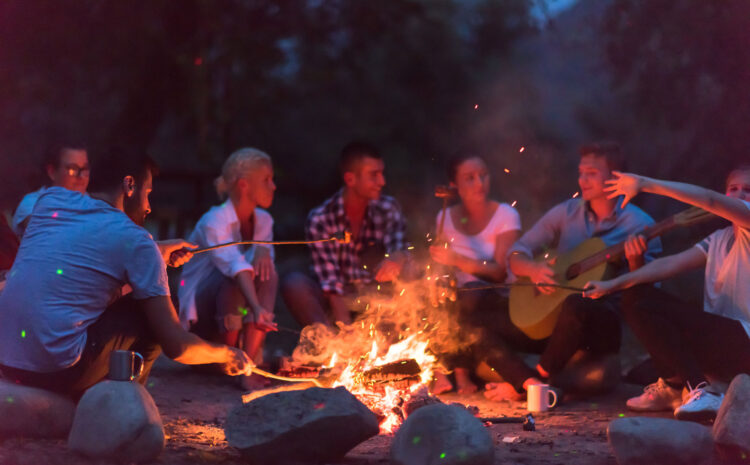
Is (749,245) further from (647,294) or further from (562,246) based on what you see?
(562,246)

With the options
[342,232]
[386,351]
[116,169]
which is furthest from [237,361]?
[342,232]

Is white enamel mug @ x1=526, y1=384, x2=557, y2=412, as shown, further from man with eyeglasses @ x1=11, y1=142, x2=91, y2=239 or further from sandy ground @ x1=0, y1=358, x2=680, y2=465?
man with eyeglasses @ x1=11, y1=142, x2=91, y2=239

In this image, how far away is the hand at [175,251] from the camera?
4559mm

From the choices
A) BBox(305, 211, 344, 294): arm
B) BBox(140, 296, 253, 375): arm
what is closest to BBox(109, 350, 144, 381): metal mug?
BBox(140, 296, 253, 375): arm

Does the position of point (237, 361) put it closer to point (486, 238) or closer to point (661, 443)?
point (661, 443)

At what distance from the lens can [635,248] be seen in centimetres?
534

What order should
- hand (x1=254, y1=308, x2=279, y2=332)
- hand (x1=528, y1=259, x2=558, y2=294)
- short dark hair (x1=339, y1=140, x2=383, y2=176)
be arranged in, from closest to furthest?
1. hand (x1=528, y1=259, x2=558, y2=294)
2. hand (x1=254, y1=308, x2=279, y2=332)
3. short dark hair (x1=339, y1=140, x2=383, y2=176)

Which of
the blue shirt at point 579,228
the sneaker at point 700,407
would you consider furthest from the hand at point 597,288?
the sneaker at point 700,407

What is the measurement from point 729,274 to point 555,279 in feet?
4.52

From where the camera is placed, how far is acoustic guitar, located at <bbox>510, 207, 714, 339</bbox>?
5586 mm

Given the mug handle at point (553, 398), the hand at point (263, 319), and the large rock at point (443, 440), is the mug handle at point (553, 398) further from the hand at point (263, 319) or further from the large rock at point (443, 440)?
the hand at point (263, 319)

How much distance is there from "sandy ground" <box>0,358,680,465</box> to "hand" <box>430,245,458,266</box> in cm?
103

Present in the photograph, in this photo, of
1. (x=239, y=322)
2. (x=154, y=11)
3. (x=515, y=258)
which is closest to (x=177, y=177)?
(x=154, y=11)

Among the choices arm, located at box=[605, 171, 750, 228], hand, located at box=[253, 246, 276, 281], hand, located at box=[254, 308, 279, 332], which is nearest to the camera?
arm, located at box=[605, 171, 750, 228]
